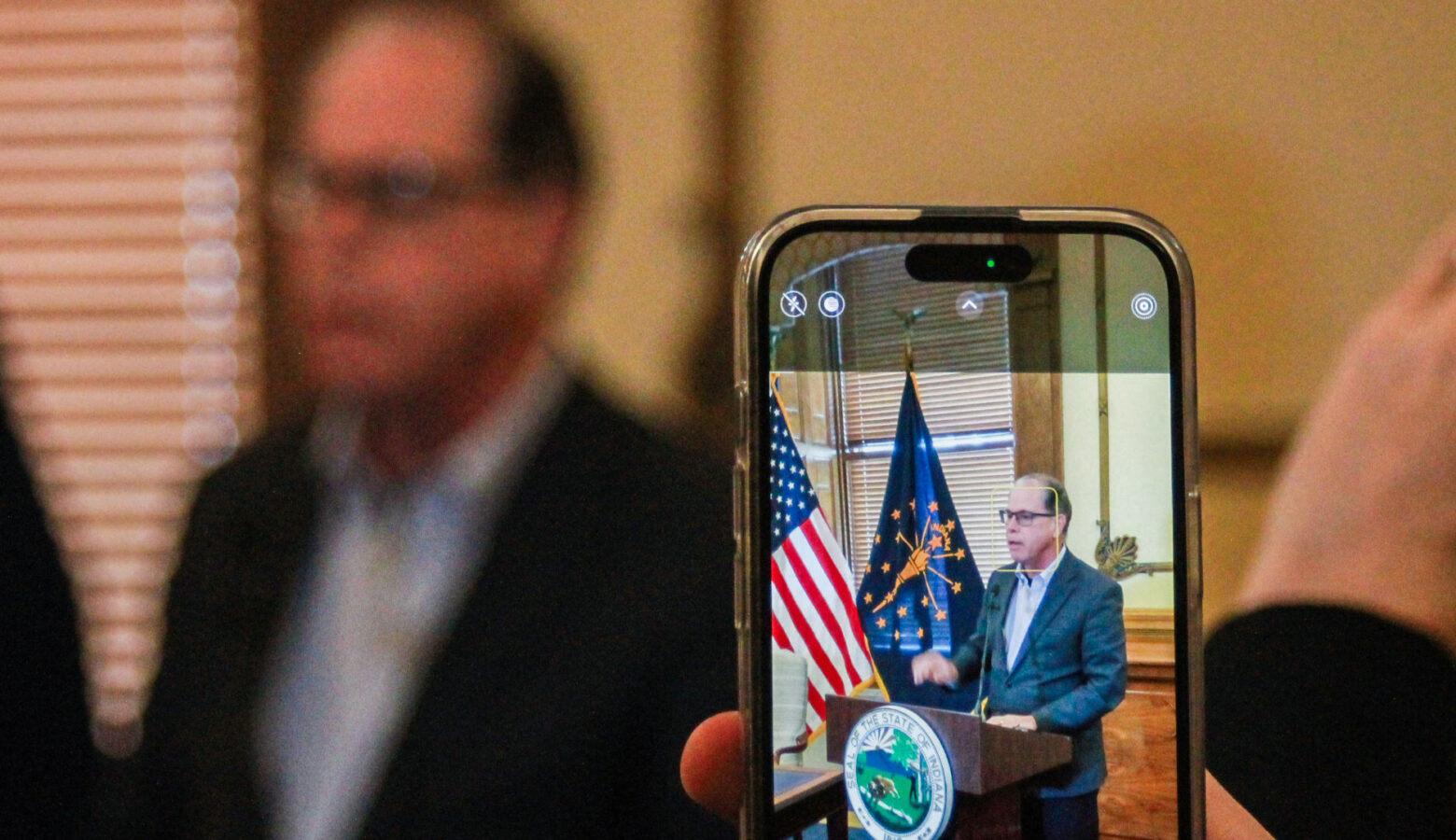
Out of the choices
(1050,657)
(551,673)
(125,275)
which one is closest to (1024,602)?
(1050,657)

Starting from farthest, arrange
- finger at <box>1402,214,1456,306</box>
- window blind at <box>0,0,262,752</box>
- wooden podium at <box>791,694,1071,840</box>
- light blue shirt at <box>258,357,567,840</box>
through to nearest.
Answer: window blind at <box>0,0,262,752</box> < light blue shirt at <box>258,357,567,840</box> < finger at <box>1402,214,1456,306</box> < wooden podium at <box>791,694,1071,840</box>

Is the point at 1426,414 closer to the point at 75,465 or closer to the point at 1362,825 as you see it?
the point at 1362,825

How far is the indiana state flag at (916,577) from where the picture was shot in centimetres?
27

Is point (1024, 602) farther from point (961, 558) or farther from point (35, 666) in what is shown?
point (35, 666)

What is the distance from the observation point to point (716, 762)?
27 centimetres

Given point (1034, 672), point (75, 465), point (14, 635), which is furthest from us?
point (75, 465)

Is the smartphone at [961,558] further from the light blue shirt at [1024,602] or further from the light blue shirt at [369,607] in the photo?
the light blue shirt at [369,607]

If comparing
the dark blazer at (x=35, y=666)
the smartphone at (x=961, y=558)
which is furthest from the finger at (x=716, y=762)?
the dark blazer at (x=35, y=666)

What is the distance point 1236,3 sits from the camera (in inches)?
20.0

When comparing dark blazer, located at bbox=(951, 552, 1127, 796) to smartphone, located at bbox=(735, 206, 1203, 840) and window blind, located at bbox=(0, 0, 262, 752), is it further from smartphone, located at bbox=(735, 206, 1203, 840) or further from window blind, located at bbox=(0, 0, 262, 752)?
window blind, located at bbox=(0, 0, 262, 752)

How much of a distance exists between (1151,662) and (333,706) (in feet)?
1.43

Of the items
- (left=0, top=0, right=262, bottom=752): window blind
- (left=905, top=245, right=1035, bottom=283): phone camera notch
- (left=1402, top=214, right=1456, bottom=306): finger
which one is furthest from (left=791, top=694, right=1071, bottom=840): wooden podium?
(left=0, top=0, right=262, bottom=752): window blind

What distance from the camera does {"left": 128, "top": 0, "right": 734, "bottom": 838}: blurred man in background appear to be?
18.3 inches

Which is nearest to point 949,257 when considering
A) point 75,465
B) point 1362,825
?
point 1362,825
